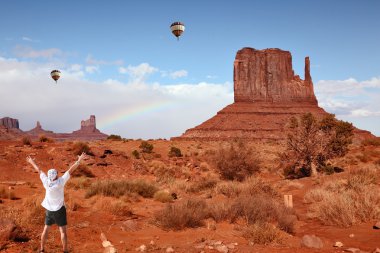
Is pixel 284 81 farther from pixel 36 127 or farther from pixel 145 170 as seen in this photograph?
pixel 145 170

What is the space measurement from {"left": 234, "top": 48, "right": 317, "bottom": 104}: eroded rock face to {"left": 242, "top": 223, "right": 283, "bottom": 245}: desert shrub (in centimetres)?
10206

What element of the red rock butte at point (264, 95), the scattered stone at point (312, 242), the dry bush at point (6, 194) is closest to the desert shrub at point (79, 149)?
the dry bush at point (6, 194)

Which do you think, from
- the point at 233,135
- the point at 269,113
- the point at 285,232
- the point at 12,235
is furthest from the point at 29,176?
the point at 269,113

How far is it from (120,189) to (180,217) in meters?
6.38

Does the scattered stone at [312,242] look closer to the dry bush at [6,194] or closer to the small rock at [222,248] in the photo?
the small rock at [222,248]

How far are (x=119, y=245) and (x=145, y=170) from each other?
19.3 m

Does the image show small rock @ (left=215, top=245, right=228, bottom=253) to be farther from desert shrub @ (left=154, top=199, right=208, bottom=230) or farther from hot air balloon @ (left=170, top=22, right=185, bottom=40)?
hot air balloon @ (left=170, top=22, right=185, bottom=40)

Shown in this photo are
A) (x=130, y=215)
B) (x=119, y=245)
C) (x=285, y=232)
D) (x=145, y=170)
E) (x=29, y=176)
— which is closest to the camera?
(x=119, y=245)

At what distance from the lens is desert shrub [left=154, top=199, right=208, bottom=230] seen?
9.84 metres

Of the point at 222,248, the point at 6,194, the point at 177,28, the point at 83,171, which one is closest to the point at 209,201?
the point at 222,248

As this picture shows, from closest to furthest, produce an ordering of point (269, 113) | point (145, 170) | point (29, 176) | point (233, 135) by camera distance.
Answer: point (29, 176), point (145, 170), point (233, 135), point (269, 113)

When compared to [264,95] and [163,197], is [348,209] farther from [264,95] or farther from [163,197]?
[264,95]

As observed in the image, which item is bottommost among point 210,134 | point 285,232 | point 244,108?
point 285,232

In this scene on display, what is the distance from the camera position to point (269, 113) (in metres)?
95.6
